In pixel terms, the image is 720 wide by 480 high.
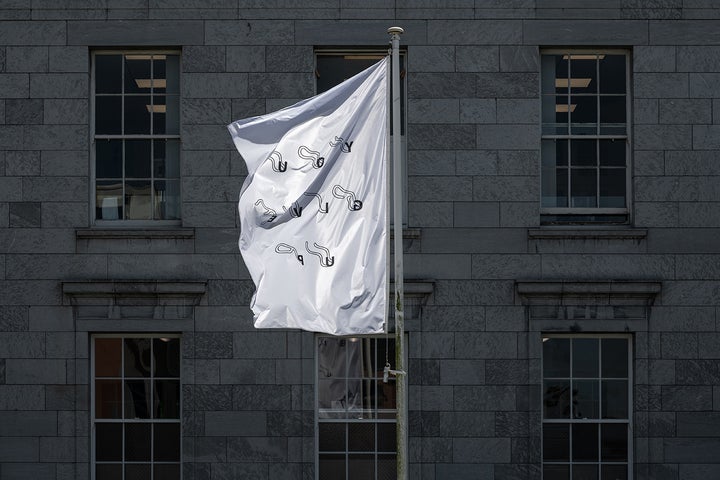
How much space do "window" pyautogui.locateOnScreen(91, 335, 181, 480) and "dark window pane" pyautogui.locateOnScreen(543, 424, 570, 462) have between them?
525 cm

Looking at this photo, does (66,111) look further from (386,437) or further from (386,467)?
(386,467)

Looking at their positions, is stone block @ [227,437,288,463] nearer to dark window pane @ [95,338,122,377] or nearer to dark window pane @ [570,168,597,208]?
dark window pane @ [95,338,122,377]

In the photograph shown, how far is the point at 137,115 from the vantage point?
15.2m

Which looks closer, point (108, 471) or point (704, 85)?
point (704, 85)

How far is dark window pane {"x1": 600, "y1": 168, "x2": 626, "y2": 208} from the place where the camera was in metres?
15.1

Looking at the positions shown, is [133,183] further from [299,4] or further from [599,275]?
[599,275]

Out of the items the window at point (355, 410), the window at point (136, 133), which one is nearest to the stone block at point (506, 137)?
the window at point (355, 410)

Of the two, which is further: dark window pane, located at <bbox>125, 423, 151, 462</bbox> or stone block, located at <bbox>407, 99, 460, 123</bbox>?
dark window pane, located at <bbox>125, 423, 151, 462</bbox>

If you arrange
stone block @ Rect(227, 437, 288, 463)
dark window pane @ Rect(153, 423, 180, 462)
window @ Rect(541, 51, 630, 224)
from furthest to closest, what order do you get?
window @ Rect(541, 51, 630, 224), dark window pane @ Rect(153, 423, 180, 462), stone block @ Rect(227, 437, 288, 463)

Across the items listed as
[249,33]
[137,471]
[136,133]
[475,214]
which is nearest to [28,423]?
[137,471]

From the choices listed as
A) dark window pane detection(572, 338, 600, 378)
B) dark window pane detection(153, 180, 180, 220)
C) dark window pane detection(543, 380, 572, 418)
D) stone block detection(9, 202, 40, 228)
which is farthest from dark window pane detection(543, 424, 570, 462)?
stone block detection(9, 202, 40, 228)

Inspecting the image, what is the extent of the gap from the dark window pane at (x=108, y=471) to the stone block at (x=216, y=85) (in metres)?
5.37

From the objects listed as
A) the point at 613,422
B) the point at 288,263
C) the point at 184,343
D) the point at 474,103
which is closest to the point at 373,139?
the point at 288,263

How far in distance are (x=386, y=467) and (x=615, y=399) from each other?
11.2 feet
